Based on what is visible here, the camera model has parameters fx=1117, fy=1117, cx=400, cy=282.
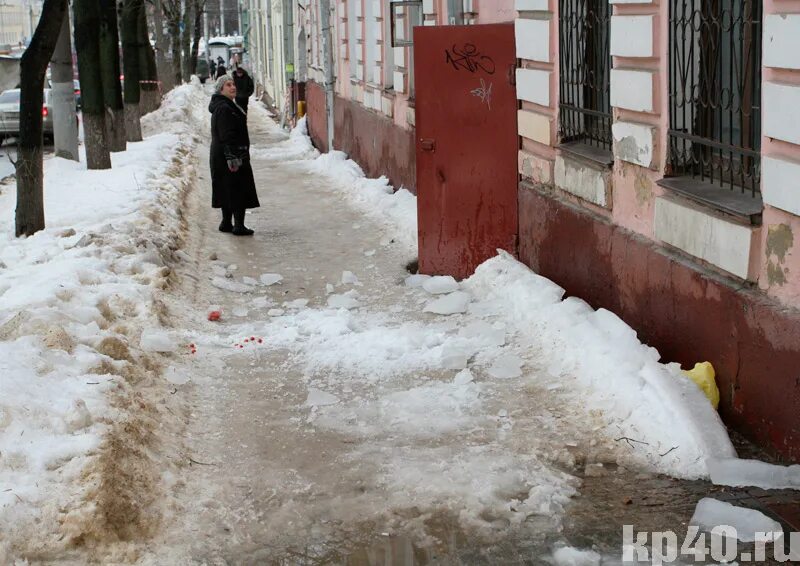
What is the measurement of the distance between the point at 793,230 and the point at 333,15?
1676 cm

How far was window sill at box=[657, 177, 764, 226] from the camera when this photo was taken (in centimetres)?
516

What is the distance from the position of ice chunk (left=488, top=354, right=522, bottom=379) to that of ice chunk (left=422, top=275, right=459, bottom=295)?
74.1 inches

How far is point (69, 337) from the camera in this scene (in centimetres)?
600

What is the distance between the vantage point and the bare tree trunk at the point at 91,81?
14.9m

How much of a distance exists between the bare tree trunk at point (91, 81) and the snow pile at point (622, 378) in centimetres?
889

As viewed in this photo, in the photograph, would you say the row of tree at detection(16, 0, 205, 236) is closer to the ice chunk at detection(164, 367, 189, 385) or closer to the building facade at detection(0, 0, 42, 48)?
the ice chunk at detection(164, 367, 189, 385)

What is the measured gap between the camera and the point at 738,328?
520cm

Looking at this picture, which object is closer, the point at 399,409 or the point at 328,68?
the point at 399,409

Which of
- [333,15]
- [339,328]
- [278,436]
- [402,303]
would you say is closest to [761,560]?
[278,436]

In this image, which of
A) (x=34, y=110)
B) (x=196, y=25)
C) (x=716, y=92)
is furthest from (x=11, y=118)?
(x=196, y=25)

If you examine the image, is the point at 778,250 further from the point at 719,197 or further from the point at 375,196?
the point at 375,196

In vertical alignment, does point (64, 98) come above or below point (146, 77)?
below

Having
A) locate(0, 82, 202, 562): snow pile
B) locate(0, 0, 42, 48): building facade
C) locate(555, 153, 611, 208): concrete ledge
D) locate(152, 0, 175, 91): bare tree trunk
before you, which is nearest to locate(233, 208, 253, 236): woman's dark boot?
locate(0, 82, 202, 562): snow pile

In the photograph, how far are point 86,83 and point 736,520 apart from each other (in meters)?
12.5
